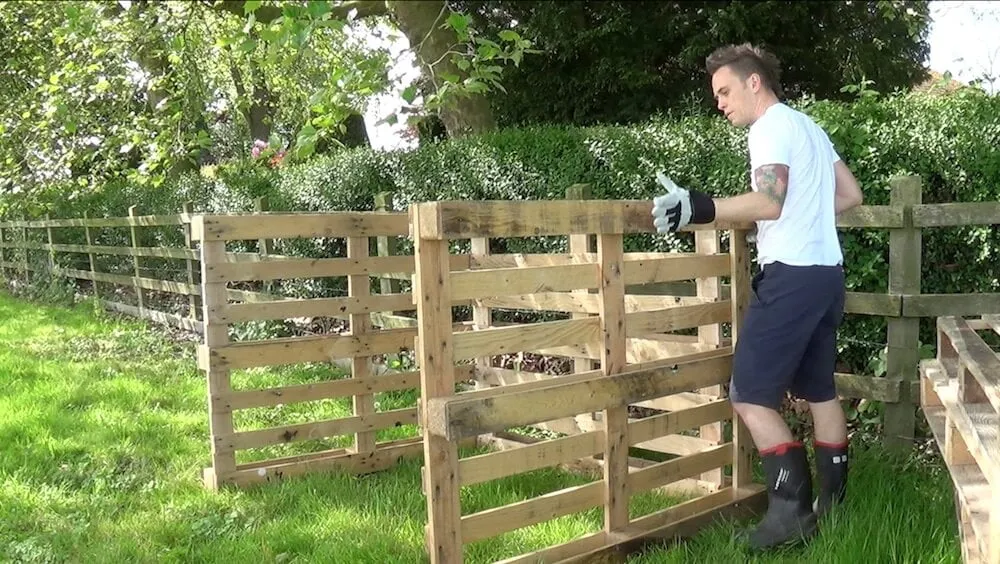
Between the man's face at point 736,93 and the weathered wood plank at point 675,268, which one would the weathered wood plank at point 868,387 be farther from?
the man's face at point 736,93

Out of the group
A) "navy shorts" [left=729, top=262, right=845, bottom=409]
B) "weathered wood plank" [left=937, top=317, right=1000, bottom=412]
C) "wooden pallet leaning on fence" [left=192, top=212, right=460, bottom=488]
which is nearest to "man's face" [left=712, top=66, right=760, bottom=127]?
"navy shorts" [left=729, top=262, right=845, bottom=409]

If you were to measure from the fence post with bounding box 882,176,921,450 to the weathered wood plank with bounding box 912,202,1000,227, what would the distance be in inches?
1.8

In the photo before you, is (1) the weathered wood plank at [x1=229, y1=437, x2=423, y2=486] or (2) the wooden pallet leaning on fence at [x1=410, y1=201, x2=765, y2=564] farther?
(1) the weathered wood plank at [x1=229, y1=437, x2=423, y2=486]

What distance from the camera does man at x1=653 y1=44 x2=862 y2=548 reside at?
11.0 ft

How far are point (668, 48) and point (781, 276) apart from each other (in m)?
8.73

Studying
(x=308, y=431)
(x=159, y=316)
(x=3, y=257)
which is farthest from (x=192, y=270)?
(x=3, y=257)

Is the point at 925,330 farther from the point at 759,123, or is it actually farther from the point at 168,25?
the point at 168,25

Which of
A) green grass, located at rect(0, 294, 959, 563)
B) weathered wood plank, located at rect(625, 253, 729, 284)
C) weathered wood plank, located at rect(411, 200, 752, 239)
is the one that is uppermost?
weathered wood plank, located at rect(411, 200, 752, 239)

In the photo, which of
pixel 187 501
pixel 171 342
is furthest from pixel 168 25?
pixel 187 501

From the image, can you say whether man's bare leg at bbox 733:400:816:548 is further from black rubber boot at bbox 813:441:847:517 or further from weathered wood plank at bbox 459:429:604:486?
weathered wood plank at bbox 459:429:604:486

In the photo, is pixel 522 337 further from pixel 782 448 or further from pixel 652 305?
pixel 652 305

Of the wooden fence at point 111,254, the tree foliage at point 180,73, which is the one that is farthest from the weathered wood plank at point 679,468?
the wooden fence at point 111,254

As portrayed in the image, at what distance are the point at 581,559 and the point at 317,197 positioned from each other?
20.5 feet

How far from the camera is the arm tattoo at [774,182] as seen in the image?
10.8 ft
